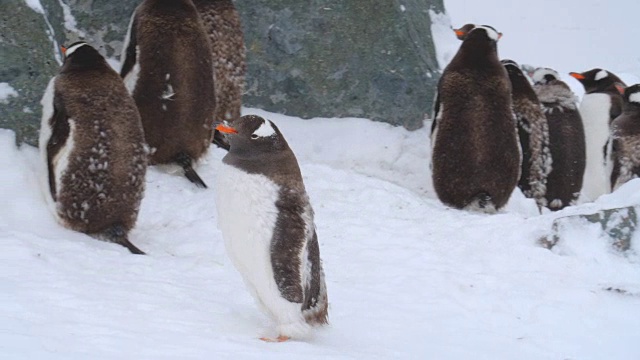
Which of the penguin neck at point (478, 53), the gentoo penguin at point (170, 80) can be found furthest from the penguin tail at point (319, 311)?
the penguin neck at point (478, 53)

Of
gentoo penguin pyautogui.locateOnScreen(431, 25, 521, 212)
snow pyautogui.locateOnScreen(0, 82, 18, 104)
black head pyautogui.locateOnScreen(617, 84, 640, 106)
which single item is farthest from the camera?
black head pyautogui.locateOnScreen(617, 84, 640, 106)

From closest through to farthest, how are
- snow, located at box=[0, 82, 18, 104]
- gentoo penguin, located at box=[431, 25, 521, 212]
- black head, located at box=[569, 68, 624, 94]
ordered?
snow, located at box=[0, 82, 18, 104] < gentoo penguin, located at box=[431, 25, 521, 212] < black head, located at box=[569, 68, 624, 94]

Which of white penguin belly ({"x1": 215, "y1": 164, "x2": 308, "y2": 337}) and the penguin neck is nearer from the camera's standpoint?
white penguin belly ({"x1": 215, "y1": 164, "x2": 308, "y2": 337})

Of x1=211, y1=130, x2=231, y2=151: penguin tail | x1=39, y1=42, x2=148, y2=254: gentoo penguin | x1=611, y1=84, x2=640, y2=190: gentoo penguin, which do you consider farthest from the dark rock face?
x1=39, y1=42, x2=148, y2=254: gentoo penguin

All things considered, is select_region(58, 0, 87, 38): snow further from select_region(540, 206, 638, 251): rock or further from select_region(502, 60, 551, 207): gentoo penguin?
select_region(540, 206, 638, 251): rock

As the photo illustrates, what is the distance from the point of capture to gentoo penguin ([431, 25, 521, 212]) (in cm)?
669

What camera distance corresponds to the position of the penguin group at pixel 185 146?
4.03 m

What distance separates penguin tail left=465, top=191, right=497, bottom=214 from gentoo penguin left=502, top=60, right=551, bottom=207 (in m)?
0.81

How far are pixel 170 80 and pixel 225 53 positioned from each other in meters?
0.89

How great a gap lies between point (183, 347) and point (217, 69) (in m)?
3.67

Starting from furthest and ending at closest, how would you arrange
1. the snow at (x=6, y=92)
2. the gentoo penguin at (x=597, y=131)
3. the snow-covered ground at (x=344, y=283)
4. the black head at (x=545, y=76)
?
1. the gentoo penguin at (x=597, y=131)
2. the black head at (x=545, y=76)
3. the snow at (x=6, y=92)
4. the snow-covered ground at (x=344, y=283)

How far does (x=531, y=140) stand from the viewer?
737cm

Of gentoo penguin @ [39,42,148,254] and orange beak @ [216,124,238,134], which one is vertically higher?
orange beak @ [216,124,238,134]

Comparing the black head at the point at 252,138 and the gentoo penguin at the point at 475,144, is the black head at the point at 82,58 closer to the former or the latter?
the black head at the point at 252,138
